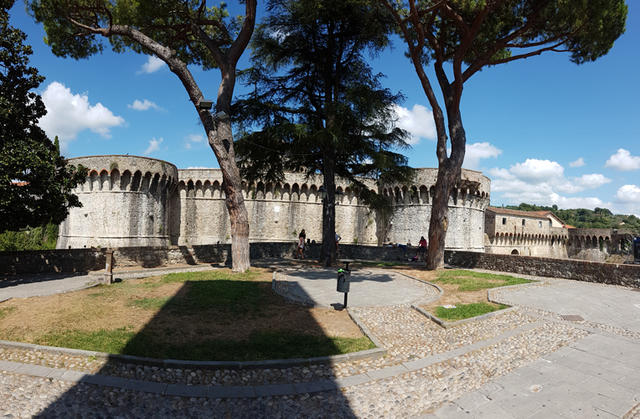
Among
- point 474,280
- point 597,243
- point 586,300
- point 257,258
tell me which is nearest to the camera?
point 586,300

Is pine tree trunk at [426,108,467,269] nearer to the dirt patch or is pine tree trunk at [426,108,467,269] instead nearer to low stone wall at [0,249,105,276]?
the dirt patch

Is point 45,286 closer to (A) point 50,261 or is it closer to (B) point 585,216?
(A) point 50,261

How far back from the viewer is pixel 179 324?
21.7ft

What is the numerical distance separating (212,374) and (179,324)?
2267 millimetres

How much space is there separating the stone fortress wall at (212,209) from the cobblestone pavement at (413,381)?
73.3ft

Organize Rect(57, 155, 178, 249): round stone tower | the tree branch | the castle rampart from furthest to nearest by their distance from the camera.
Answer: the castle rampart → Rect(57, 155, 178, 249): round stone tower → the tree branch

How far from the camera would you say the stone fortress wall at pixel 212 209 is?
2772 cm

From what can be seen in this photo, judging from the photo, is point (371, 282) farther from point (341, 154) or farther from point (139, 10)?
point (139, 10)

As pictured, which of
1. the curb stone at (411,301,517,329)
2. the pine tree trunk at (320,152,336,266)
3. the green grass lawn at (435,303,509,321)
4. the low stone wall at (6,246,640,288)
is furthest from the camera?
the pine tree trunk at (320,152,336,266)

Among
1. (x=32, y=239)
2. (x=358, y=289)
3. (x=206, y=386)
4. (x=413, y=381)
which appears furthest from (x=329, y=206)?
(x=32, y=239)

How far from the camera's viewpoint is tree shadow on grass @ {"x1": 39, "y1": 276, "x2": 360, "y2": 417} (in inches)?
152

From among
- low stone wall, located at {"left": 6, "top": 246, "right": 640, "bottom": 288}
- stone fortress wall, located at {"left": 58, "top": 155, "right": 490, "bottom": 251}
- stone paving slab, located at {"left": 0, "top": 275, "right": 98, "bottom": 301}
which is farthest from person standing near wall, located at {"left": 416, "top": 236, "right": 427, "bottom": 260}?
stone paving slab, located at {"left": 0, "top": 275, "right": 98, "bottom": 301}

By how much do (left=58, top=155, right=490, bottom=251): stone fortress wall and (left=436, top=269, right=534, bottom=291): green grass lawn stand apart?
1575 cm

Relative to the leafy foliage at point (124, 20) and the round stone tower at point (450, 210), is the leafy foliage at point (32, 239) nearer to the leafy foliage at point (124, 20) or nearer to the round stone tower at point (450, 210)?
the leafy foliage at point (124, 20)
